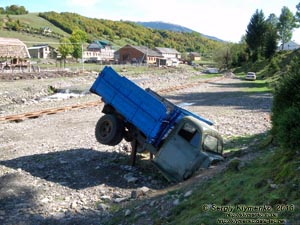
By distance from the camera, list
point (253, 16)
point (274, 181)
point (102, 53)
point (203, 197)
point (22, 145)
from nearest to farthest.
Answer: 1. point (274, 181)
2. point (203, 197)
3. point (22, 145)
4. point (253, 16)
5. point (102, 53)

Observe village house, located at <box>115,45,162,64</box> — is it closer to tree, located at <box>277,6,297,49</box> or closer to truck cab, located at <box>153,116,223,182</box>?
tree, located at <box>277,6,297,49</box>

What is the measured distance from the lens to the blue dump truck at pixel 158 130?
9318mm

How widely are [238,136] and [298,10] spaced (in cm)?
4504

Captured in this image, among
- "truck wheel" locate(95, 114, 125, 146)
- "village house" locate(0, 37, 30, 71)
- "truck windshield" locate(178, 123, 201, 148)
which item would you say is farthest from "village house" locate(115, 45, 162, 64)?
"truck windshield" locate(178, 123, 201, 148)

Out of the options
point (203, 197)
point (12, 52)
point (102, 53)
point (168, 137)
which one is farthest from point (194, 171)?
point (102, 53)

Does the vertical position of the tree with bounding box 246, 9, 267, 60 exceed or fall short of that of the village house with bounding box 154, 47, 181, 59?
it exceeds it

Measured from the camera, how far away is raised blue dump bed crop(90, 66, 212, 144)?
9773 millimetres

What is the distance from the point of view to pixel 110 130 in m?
10.9

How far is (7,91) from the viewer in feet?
103

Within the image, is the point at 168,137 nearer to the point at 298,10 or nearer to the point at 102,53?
the point at 298,10

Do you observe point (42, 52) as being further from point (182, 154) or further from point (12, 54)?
point (182, 154)

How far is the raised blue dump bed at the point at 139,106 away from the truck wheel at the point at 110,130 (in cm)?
37

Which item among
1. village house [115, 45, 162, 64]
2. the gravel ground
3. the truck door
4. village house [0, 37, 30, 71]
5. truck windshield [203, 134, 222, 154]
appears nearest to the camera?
the gravel ground

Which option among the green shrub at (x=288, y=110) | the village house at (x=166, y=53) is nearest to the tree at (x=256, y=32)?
the village house at (x=166, y=53)
